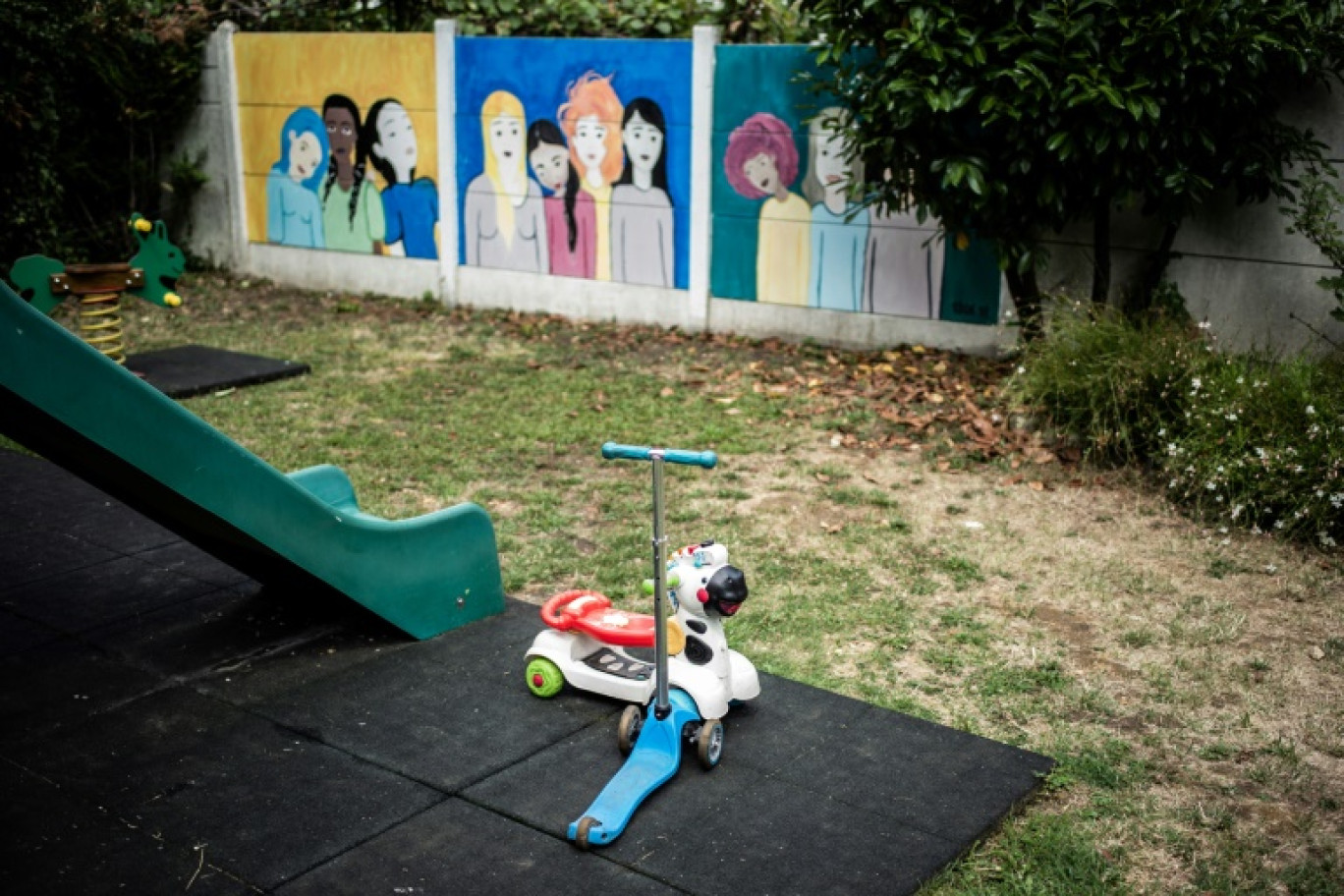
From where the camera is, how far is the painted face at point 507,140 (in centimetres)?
1080

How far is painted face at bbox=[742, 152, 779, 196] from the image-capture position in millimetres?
9625

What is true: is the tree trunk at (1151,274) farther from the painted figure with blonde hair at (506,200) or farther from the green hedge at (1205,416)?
the painted figure with blonde hair at (506,200)

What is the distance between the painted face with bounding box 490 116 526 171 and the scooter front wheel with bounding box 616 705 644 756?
25.1 ft

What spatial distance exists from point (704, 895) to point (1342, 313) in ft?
17.4

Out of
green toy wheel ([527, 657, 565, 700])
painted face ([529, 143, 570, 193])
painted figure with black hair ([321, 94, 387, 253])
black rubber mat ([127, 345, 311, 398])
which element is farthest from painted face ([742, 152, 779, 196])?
green toy wheel ([527, 657, 565, 700])

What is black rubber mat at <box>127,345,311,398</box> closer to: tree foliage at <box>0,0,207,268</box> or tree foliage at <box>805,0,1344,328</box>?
tree foliage at <box>0,0,207,268</box>

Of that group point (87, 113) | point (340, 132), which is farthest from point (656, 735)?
point (87, 113)

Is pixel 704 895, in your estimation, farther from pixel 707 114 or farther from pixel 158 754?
pixel 707 114

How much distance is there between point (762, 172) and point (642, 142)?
3.56ft

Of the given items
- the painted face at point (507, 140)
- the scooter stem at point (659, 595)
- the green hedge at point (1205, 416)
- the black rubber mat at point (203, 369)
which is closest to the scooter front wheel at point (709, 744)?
the scooter stem at point (659, 595)

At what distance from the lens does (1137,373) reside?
664cm

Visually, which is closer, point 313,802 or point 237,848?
point 237,848

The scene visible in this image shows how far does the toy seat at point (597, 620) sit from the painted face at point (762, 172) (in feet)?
19.1

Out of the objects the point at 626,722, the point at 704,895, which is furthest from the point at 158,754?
the point at 704,895
